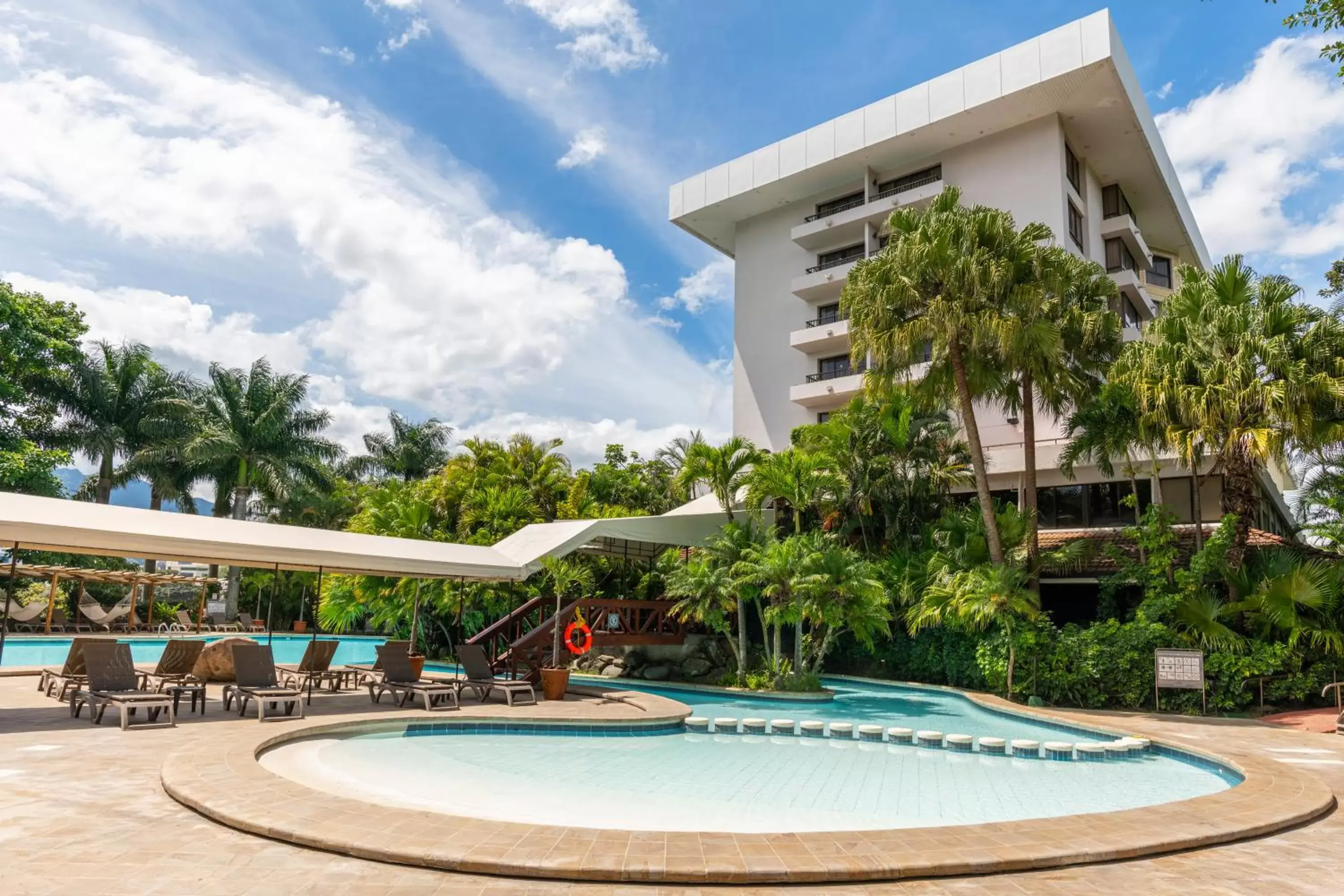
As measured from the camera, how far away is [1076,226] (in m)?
28.4

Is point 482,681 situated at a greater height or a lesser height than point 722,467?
lesser

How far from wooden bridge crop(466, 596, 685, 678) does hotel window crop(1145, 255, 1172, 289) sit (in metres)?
31.6

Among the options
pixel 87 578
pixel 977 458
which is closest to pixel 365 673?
pixel 977 458

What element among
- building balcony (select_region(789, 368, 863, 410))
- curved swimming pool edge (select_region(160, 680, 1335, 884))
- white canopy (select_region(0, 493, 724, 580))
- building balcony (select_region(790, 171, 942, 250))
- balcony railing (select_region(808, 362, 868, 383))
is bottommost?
A: curved swimming pool edge (select_region(160, 680, 1335, 884))

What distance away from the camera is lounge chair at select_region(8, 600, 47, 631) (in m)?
26.8

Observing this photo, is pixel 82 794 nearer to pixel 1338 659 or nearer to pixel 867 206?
pixel 1338 659

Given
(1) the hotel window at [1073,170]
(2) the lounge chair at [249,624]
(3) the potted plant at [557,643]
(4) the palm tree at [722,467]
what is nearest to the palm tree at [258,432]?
(2) the lounge chair at [249,624]

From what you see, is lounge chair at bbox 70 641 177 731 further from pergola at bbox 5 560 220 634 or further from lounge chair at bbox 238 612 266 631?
lounge chair at bbox 238 612 266 631

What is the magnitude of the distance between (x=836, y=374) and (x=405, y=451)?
23763mm

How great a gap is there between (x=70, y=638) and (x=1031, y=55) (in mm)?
35175

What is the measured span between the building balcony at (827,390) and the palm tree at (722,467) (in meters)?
8.93

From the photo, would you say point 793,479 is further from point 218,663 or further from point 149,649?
point 149,649

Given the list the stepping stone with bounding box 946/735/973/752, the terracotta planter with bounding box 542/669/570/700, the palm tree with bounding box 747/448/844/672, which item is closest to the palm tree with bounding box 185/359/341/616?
the palm tree with bounding box 747/448/844/672

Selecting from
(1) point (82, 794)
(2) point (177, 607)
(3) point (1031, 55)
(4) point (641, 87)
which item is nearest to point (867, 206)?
(3) point (1031, 55)
